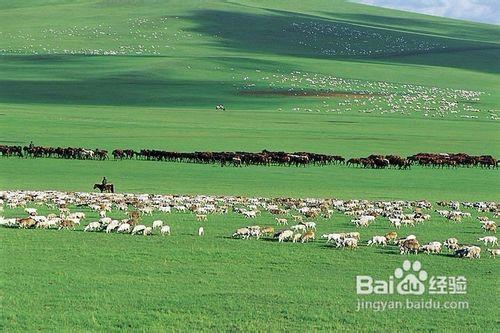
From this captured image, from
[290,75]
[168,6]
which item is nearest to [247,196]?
[290,75]

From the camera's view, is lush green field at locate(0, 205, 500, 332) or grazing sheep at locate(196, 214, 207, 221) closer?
lush green field at locate(0, 205, 500, 332)

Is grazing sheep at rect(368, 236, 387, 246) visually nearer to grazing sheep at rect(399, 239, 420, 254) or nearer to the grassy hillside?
grazing sheep at rect(399, 239, 420, 254)

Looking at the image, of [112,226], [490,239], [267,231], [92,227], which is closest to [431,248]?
[490,239]

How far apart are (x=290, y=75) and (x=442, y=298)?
86923 millimetres

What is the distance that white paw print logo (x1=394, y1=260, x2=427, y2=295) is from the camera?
17.7m

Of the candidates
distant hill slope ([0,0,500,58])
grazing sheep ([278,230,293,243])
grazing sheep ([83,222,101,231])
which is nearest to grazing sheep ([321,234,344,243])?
grazing sheep ([278,230,293,243])

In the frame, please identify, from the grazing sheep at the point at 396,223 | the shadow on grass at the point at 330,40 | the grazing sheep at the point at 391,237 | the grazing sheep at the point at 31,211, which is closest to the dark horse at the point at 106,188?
the grazing sheep at the point at 31,211

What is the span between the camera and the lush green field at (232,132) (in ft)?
54.9

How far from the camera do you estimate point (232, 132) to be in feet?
211

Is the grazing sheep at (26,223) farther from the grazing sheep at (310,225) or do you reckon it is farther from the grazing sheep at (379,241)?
the grazing sheep at (379,241)

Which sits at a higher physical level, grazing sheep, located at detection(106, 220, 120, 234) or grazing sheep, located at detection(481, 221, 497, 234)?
grazing sheep, located at detection(106, 220, 120, 234)

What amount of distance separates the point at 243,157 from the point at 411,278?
29.8 m

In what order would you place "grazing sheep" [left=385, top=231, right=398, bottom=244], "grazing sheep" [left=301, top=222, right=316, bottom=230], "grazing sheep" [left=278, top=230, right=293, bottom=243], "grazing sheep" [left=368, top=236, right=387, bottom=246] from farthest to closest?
"grazing sheep" [left=301, top=222, right=316, bottom=230], "grazing sheep" [left=278, top=230, right=293, bottom=243], "grazing sheep" [left=385, top=231, right=398, bottom=244], "grazing sheep" [left=368, top=236, right=387, bottom=246]

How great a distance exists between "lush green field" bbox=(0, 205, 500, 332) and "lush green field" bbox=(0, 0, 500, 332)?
0.06 metres
